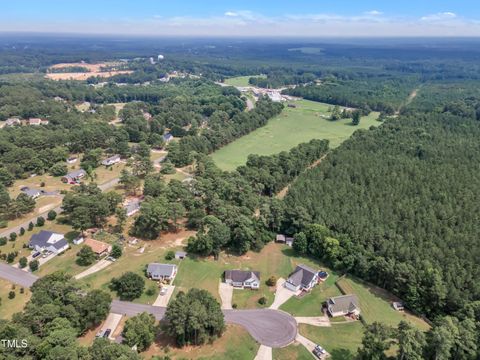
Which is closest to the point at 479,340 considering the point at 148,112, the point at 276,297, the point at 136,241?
the point at 276,297

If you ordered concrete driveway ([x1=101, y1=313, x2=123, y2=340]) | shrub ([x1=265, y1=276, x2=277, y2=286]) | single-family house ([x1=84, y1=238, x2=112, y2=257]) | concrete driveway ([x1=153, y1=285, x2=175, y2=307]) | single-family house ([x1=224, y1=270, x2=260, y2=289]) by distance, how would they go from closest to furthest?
1. concrete driveway ([x1=101, y1=313, x2=123, y2=340])
2. concrete driveway ([x1=153, y1=285, x2=175, y2=307])
3. single-family house ([x1=224, y1=270, x2=260, y2=289])
4. shrub ([x1=265, y1=276, x2=277, y2=286])
5. single-family house ([x1=84, y1=238, x2=112, y2=257])

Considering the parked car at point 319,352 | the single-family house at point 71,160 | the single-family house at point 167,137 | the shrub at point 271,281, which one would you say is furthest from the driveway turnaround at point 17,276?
the single-family house at point 167,137

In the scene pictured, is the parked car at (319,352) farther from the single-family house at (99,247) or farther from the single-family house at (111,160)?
the single-family house at (111,160)

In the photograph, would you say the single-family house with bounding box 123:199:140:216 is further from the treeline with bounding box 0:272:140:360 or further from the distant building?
the distant building

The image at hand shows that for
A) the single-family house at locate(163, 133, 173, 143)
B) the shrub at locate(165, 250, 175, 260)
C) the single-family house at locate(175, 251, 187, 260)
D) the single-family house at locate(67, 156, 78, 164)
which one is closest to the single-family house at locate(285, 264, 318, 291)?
the single-family house at locate(175, 251, 187, 260)

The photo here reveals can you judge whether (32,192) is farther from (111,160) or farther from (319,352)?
(319,352)

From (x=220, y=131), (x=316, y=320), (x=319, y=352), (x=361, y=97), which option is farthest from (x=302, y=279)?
(x=361, y=97)
